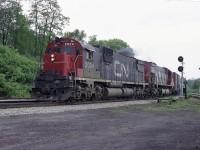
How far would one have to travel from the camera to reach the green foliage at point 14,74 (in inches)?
1155

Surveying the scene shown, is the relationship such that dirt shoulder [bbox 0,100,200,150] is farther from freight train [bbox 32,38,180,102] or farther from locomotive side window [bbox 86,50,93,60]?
locomotive side window [bbox 86,50,93,60]

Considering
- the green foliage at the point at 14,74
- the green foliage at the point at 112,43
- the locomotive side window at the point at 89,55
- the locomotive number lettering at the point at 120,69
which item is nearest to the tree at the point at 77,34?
the green foliage at the point at 112,43

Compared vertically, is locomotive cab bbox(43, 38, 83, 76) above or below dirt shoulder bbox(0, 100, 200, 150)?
above

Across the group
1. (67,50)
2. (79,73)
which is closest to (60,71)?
(79,73)

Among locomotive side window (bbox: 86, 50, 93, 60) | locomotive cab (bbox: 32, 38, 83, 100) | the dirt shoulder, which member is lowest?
the dirt shoulder

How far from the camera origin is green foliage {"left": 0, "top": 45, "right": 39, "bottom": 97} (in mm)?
29327

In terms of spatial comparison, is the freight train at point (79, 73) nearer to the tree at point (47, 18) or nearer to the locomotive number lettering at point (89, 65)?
the locomotive number lettering at point (89, 65)

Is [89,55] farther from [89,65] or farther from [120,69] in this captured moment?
[120,69]

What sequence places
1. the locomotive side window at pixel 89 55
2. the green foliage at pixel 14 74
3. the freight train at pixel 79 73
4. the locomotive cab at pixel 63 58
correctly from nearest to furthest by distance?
1. the freight train at pixel 79 73
2. the locomotive cab at pixel 63 58
3. the locomotive side window at pixel 89 55
4. the green foliage at pixel 14 74

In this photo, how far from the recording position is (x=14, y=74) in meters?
31.9

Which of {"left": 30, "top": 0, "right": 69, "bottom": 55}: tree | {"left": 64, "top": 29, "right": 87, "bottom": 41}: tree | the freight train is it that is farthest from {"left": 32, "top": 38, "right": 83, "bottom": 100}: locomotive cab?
{"left": 64, "top": 29, "right": 87, "bottom": 41}: tree

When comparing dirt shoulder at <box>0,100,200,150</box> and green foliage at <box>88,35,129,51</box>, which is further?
green foliage at <box>88,35,129,51</box>

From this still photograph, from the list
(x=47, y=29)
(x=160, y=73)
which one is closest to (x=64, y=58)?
(x=160, y=73)

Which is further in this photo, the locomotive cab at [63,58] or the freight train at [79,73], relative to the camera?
the locomotive cab at [63,58]
